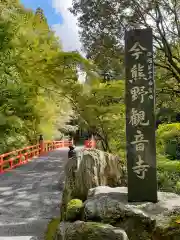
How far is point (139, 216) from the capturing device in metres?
6.01

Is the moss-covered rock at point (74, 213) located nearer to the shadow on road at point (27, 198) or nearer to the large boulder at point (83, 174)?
the large boulder at point (83, 174)

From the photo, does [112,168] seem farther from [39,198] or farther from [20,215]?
[39,198]

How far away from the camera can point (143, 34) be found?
7016 mm

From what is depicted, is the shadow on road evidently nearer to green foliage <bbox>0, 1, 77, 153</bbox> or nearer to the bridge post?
green foliage <bbox>0, 1, 77, 153</bbox>

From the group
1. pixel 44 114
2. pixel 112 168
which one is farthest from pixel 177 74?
pixel 44 114

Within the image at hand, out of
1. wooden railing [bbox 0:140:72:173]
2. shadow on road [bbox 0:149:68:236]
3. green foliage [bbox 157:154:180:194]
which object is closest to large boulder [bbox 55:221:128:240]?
shadow on road [bbox 0:149:68:236]

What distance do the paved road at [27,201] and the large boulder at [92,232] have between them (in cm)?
200

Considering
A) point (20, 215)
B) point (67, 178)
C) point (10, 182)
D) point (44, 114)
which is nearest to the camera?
point (67, 178)

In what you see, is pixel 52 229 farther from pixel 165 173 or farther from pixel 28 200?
pixel 165 173

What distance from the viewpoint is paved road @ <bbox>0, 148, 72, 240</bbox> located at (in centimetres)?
809

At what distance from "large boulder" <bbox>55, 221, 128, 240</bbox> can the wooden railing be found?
35.5ft

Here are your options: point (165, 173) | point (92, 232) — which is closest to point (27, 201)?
point (165, 173)

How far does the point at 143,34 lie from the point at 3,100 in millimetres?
12071

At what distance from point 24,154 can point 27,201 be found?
9.09m
